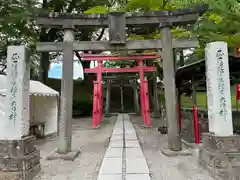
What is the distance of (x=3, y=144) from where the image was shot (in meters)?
4.20

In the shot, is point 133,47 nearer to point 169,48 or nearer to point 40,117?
point 169,48

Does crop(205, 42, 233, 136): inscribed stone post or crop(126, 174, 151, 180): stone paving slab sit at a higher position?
crop(205, 42, 233, 136): inscribed stone post

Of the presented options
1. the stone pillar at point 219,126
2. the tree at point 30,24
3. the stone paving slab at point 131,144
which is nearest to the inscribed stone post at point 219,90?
the stone pillar at point 219,126

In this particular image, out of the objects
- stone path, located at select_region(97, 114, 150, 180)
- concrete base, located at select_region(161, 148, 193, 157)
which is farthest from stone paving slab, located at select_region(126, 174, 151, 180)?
concrete base, located at select_region(161, 148, 193, 157)

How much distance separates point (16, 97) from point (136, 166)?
2789 millimetres

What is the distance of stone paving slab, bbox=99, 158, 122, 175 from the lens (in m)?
4.49

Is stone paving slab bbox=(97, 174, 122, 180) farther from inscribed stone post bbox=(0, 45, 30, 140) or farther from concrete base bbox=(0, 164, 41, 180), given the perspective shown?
inscribed stone post bbox=(0, 45, 30, 140)

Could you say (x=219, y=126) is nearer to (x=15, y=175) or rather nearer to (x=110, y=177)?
(x=110, y=177)

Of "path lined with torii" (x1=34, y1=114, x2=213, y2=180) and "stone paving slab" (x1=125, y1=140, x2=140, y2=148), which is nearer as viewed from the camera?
"path lined with torii" (x1=34, y1=114, x2=213, y2=180)

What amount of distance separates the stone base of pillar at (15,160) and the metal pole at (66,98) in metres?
1.84

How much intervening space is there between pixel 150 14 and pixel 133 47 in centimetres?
105

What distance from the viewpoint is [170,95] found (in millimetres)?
6309

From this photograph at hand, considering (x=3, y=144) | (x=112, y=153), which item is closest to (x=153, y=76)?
(x=112, y=153)

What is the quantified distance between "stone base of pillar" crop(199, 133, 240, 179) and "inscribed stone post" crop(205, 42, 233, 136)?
7.3 inches
